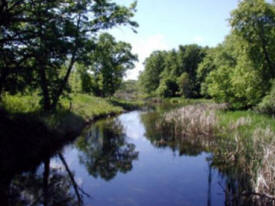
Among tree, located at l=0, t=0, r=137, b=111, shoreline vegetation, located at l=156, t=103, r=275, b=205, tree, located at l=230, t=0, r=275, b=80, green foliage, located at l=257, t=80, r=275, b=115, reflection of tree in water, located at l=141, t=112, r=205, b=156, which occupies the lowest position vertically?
reflection of tree in water, located at l=141, t=112, r=205, b=156

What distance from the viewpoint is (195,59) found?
2645 inches

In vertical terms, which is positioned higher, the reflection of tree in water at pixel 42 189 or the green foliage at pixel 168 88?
the green foliage at pixel 168 88

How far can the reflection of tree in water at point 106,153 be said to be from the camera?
9.35 meters

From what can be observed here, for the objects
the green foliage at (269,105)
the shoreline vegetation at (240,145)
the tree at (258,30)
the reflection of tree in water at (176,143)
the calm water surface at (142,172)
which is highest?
the tree at (258,30)

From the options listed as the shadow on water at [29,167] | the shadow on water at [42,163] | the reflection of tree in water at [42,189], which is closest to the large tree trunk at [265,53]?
the shadow on water at [42,163]

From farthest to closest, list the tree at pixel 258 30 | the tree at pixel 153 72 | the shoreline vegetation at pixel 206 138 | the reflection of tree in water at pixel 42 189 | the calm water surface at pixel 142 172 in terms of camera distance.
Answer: the tree at pixel 153 72
the tree at pixel 258 30
the calm water surface at pixel 142 172
the shoreline vegetation at pixel 206 138
the reflection of tree in water at pixel 42 189

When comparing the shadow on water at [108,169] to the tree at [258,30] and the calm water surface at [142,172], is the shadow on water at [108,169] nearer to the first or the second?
the calm water surface at [142,172]

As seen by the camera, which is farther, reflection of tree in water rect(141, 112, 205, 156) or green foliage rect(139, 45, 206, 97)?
green foliage rect(139, 45, 206, 97)

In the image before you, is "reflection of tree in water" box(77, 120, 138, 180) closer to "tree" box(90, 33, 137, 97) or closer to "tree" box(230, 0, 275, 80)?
"tree" box(230, 0, 275, 80)

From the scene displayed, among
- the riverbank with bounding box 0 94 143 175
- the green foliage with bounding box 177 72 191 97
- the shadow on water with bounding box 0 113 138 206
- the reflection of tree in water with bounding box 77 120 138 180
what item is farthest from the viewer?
the green foliage with bounding box 177 72 191 97

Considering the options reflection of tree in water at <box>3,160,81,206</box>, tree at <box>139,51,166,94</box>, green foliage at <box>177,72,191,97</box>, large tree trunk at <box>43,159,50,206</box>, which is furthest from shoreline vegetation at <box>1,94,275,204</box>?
tree at <box>139,51,166,94</box>

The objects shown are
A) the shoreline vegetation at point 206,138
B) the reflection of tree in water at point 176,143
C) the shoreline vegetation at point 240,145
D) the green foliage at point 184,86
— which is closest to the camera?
the shoreline vegetation at point 240,145

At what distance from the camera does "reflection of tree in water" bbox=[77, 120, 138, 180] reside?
9352 mm

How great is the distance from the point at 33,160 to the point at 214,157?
25.5 ft
